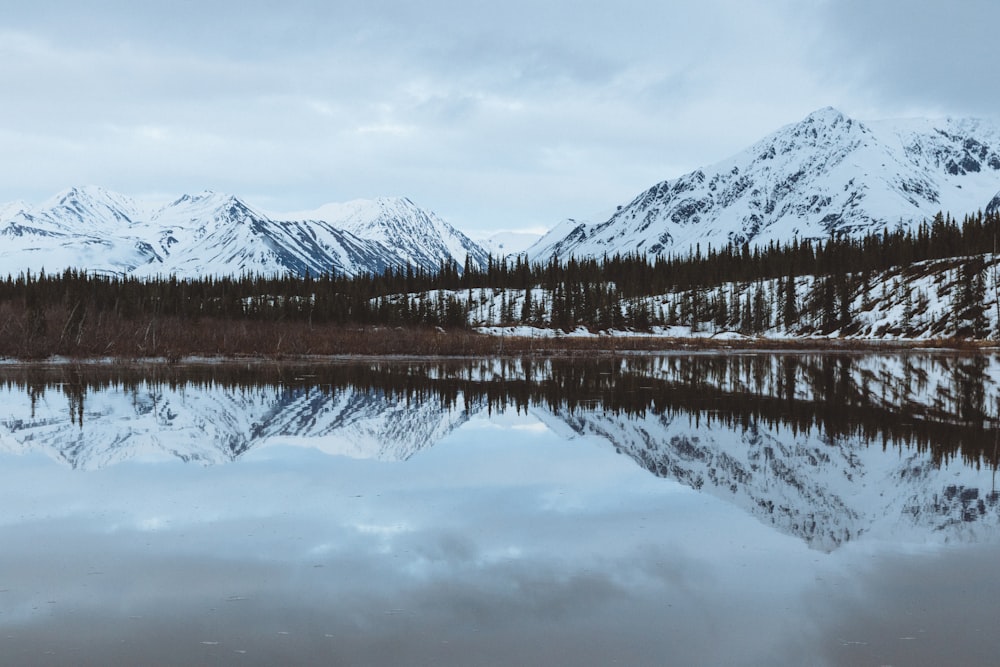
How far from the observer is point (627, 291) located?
166m

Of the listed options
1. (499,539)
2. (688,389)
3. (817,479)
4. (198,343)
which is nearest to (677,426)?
(817,479)

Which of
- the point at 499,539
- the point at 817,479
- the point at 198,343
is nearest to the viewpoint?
the point at 499,539

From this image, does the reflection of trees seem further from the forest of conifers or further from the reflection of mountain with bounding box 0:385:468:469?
the forest of conifers

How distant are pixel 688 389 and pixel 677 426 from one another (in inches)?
426

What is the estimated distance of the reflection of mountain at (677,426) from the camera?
1091cm

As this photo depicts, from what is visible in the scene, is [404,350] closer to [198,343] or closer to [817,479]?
Answer: [198,343]

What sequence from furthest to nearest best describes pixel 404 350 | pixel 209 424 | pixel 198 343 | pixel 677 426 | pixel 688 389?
pixel 404 350 < pixel 198 343 < pixel 688 389 < pixel 209 424 < pixel 677 426

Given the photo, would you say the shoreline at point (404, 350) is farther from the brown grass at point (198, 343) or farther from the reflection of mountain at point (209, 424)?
the reflection of mountain at point (209, 424)

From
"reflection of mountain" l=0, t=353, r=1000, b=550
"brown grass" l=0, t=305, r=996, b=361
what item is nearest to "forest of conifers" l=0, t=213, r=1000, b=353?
"brown grass" l=0, t=305, r=996, b=361

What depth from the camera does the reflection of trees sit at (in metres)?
18.2

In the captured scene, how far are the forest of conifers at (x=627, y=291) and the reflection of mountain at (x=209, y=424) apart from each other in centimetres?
6987

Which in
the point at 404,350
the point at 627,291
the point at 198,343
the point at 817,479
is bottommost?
the point at 404,350

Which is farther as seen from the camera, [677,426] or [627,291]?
[627,291]

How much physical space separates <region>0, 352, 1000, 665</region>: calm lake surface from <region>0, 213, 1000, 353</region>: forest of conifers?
7943 centimetres
